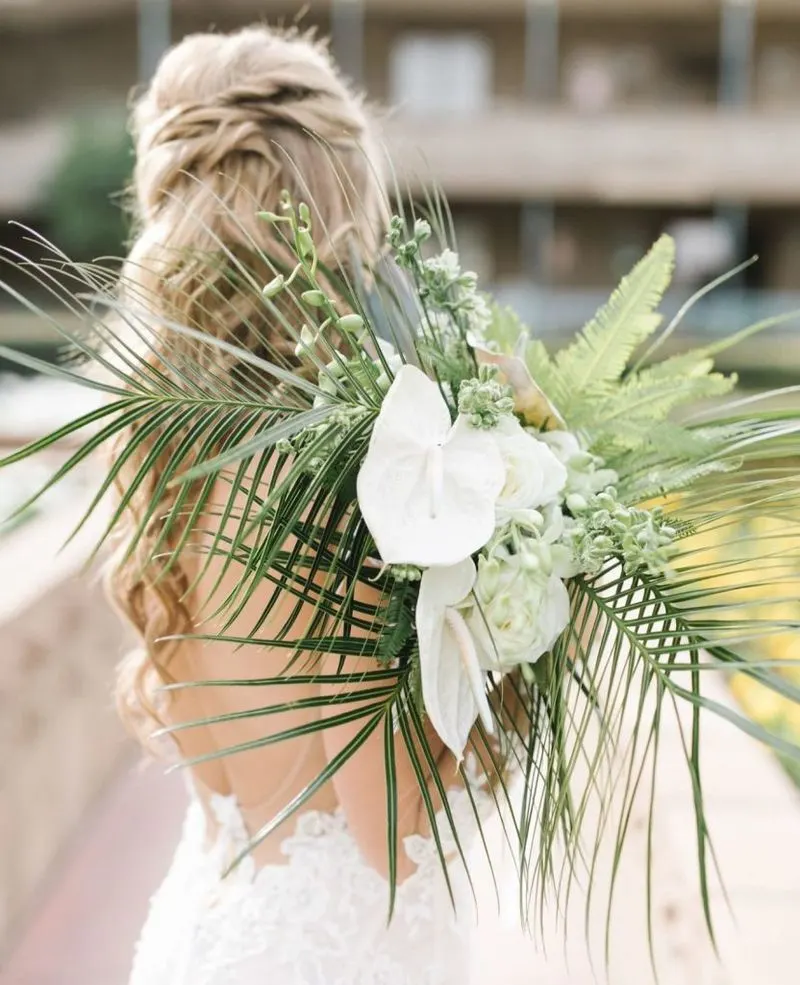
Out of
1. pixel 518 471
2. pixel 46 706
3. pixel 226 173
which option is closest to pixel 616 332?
pixel 518 471

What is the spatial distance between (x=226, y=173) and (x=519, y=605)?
0.69 metres

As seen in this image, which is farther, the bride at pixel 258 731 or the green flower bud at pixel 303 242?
the bride at pixel 258 731

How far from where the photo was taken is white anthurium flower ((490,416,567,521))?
2.82 feet

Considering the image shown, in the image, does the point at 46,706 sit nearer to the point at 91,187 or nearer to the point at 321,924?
the point at 321,924

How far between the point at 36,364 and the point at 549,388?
0.56m

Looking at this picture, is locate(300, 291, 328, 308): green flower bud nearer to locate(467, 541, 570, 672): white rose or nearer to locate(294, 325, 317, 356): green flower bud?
locate(294, 325, 317, 356): green flower bud

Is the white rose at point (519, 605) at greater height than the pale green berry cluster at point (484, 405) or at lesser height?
lesser

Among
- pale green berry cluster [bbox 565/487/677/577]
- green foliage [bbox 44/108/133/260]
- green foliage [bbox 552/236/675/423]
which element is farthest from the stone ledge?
green foliage [bbox 44/108/133/260]

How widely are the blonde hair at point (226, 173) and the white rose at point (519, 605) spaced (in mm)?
440

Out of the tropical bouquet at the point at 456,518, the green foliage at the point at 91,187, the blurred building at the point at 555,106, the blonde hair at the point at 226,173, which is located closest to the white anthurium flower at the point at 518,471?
the tropical bouquet at the point at 456,518

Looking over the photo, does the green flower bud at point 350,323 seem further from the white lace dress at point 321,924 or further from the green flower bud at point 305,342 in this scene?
the white lace dress at point 321,924

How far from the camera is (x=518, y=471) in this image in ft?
2.82

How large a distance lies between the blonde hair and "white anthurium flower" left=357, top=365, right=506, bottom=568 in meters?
0.39

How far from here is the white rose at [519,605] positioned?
2.73ft
